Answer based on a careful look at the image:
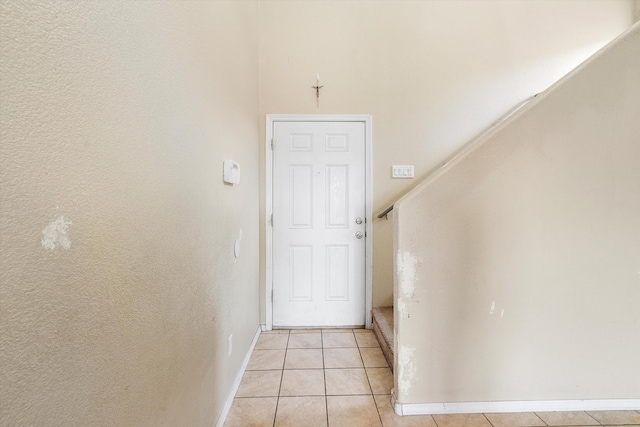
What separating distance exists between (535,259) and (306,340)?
174cm

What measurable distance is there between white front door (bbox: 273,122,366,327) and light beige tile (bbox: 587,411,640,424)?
1528 mm

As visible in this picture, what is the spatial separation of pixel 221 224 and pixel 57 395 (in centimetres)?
99

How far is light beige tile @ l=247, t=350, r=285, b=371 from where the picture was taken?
6.38 feet

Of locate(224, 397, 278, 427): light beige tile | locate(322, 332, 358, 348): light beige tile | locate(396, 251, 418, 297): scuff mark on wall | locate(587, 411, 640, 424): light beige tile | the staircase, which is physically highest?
locate(396, 251, 418, 297): scuff mark on wall

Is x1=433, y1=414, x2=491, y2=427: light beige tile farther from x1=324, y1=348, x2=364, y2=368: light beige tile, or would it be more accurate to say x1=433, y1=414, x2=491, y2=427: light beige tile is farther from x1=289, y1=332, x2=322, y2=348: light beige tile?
x1=289, y1=332, x2=322, y2=348: light beige tile

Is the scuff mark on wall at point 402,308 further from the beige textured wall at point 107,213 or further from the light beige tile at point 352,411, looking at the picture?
the beige textured wall at point 107,213

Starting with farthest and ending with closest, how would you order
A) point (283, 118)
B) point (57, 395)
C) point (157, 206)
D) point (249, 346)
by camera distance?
1. point (283, 118)
2. point (249, 346)
3. point (157, 206)
4. point (57, 395)

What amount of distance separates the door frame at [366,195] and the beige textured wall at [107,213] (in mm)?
1168

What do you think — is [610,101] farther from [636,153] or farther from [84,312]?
[84,312]

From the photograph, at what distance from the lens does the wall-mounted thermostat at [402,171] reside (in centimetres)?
253

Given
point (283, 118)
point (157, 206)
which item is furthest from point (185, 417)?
point (283, 118)

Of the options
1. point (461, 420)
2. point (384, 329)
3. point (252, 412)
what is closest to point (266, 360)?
point (252, 412)

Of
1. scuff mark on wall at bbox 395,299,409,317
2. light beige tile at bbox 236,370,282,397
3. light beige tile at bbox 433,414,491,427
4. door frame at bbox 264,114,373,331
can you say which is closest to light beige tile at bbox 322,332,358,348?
door frame at bbox 264,114,373,331

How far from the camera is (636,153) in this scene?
1376mm
